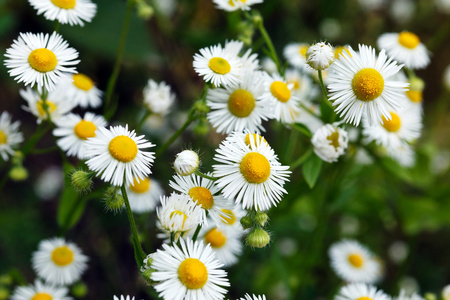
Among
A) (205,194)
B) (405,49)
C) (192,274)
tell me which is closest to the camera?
(192,274)

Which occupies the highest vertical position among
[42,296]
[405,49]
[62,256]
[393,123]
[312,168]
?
[405,49]

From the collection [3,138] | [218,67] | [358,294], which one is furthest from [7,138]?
[358,294]

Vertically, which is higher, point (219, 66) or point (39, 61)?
point (219, 66)

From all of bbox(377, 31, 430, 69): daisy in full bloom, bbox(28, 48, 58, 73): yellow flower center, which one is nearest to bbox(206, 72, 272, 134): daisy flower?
bbox(28, 48, 58, 73): yellow flower center

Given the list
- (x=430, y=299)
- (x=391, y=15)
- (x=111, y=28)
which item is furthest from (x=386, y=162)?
(x=391, y=15)

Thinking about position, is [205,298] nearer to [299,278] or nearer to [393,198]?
[299,278]

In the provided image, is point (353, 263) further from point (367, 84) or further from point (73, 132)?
point (73, 132)

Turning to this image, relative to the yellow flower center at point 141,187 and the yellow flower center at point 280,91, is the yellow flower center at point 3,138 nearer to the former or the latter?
the yellow flower center at point 141,187
